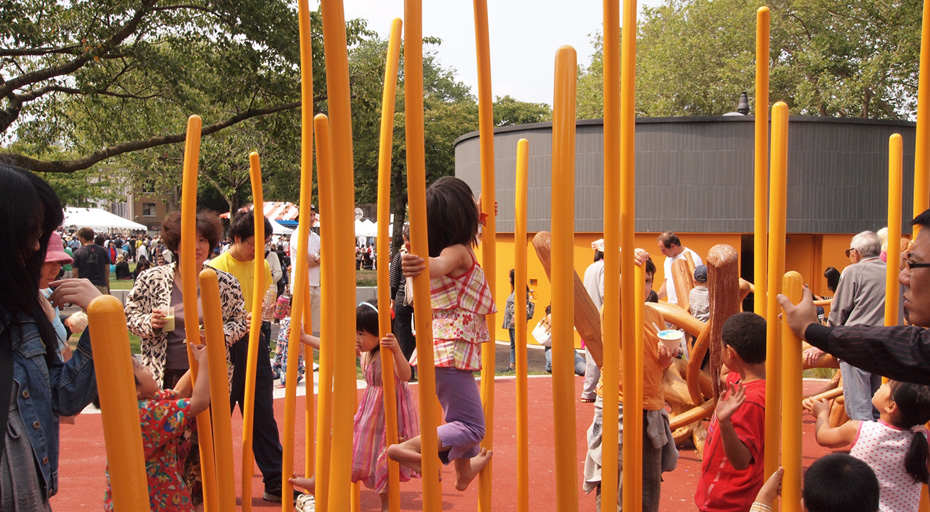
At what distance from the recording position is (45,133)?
41.3 ft

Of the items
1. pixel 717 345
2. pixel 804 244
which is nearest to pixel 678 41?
pixel 804 244

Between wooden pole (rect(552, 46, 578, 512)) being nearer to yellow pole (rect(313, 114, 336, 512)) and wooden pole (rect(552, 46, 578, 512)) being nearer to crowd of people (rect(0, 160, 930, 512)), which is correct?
crowd of people (rect(0, 160, 930, 512))

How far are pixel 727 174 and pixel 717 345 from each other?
10.1 m

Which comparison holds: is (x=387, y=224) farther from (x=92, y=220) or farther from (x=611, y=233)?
(x=92, y=220)

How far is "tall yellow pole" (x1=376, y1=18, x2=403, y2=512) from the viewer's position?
1.79 meters

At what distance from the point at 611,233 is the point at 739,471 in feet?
5.61

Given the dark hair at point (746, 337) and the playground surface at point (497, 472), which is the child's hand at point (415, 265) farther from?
the playground surface at point (497, 472)

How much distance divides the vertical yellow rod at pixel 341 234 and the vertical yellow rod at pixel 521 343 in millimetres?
600

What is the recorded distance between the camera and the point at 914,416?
2803mm

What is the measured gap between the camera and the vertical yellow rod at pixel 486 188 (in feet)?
6.22

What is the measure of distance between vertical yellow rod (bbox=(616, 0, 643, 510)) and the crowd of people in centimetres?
31

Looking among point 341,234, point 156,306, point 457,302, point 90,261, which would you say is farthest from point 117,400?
point 90,261

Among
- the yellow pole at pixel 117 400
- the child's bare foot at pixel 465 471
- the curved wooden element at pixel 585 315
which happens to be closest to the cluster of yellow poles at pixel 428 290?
the yellow pole at pixel 117 400

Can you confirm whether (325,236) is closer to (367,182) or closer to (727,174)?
(727,174)
